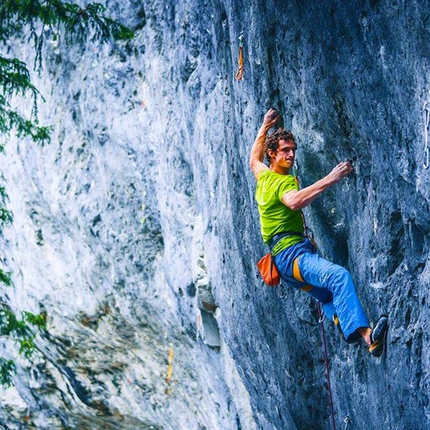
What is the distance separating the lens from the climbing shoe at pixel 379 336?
6570 millimetres

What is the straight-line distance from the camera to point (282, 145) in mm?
7387

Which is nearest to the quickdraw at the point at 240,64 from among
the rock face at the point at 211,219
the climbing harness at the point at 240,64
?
the climbing harness at the point at 240,64

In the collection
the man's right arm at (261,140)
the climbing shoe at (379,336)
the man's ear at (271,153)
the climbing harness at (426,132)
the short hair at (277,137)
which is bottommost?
the climbing shoe at (379,336)

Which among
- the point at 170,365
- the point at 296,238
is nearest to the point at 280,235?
the point at 296,238

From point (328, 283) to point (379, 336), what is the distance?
23.0 inches

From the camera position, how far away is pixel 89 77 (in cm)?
1266

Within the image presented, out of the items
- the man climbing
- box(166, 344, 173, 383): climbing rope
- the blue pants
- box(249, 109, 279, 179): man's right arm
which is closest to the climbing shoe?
the man climbing

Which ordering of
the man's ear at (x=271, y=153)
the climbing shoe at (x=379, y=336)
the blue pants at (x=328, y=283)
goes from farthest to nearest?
the man's ear at (x=271, y=153) → the blue pants at (x=328, y=283) → the climbing shoe at (x=379, y=336)

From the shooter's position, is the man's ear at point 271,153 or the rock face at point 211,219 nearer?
the rock face at point 211,219

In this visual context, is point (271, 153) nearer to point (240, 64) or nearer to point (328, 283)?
point (328, 283)

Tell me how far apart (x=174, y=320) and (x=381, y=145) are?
6501mm

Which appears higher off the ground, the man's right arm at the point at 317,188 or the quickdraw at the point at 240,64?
the quickdraw at the point at 240,64

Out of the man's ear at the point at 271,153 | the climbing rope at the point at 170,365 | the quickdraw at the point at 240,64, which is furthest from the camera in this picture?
the climbing rope at the point at 170,365

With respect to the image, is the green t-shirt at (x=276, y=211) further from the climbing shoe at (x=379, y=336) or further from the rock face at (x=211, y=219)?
the climbing shoe at (x=379, y=336)
